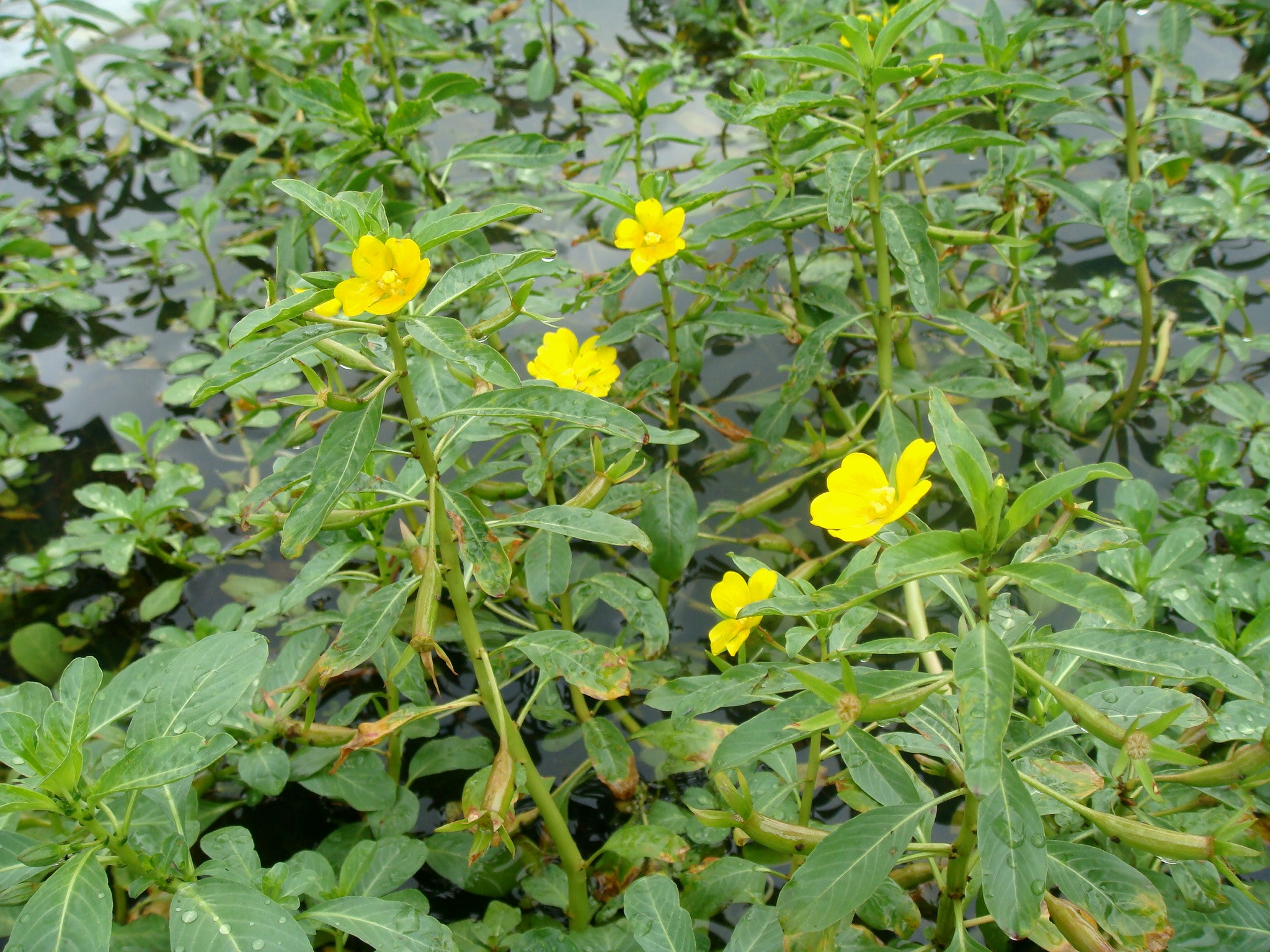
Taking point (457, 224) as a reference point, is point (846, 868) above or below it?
below

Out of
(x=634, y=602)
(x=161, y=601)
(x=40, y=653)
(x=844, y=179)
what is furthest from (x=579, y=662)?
(x=40, y=653)

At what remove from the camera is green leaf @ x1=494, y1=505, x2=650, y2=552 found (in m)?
1.55

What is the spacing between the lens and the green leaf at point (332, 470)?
4.40 feet

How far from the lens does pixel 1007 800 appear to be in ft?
3.91

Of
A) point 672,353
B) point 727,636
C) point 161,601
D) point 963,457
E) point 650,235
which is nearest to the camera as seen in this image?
point 963,457

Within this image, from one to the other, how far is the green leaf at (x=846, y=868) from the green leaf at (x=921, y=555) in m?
0.41

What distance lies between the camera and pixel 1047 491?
115 centimetres

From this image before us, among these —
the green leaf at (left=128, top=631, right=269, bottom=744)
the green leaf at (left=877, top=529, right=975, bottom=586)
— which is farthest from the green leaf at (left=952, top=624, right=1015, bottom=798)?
the green leaf at (left=128, top=631, right=269, bottom=744)

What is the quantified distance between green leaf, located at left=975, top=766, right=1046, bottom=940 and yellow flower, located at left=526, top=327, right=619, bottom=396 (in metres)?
1.18

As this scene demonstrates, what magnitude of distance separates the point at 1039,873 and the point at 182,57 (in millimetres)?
5558

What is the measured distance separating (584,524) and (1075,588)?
2.65 ft

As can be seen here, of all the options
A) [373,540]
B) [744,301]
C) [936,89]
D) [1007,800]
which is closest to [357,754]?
[373,540]

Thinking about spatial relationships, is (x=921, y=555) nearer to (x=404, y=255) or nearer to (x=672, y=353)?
(x=404, y=255)

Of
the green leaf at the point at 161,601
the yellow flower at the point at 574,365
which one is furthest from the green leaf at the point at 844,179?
the green leaf at the point at 161,601
